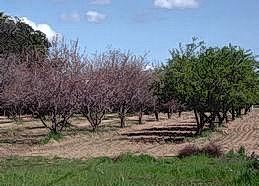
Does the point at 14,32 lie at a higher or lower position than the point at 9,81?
higher

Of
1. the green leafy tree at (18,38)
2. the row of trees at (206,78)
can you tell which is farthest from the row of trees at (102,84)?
the green leafy tree at (18,38)

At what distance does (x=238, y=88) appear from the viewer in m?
38.1

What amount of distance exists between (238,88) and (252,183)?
1092 inches

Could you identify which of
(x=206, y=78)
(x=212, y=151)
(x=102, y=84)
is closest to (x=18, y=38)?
(x=102, y=84)

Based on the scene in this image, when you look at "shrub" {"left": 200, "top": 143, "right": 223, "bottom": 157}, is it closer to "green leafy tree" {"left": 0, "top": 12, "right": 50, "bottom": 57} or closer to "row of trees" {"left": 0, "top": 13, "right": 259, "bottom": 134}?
"row of trees" {"left": 0, "top": 13, "right": 259, "bottom": 134}

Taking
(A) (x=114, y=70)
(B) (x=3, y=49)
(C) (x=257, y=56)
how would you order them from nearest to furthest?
(C) (x=257, y=56) → (A) (x=114, y=70) → (B) (x=3, y=49)

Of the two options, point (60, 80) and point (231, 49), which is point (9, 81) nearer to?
point (60, 80)

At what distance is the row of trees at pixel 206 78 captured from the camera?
3691 centimetres

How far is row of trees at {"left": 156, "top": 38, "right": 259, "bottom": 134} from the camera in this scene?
3691cm

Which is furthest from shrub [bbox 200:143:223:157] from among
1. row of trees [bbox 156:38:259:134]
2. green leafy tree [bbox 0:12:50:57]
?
green leafy tree [bbox 0:12:50:57]

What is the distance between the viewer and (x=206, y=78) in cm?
3725

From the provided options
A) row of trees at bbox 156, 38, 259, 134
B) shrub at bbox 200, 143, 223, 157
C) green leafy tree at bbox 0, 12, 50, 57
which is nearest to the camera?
shrub at bbox 200, 143, 223, 157

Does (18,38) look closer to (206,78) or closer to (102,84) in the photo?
(102,84)

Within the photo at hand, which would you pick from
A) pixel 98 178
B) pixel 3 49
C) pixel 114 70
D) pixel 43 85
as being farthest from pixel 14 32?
pixel 98 178
